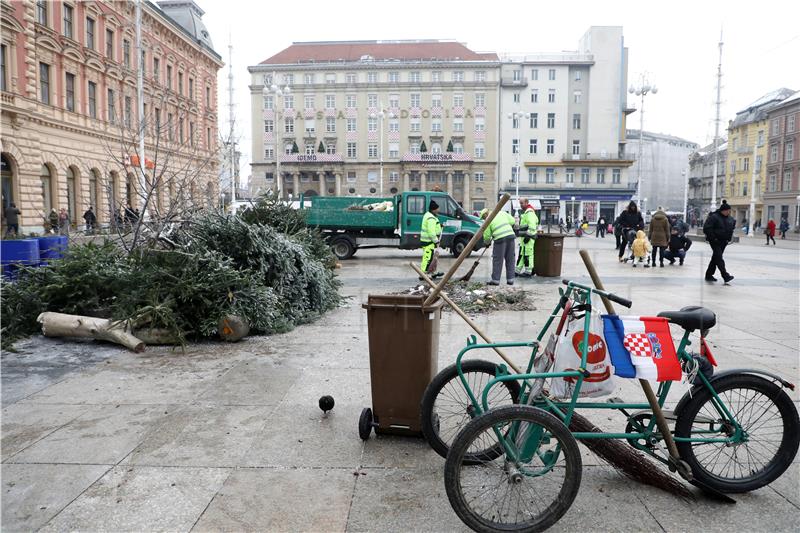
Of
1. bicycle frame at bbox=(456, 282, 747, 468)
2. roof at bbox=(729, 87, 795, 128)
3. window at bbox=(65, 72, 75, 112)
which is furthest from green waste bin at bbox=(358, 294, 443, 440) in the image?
roof at bbox=(729, 87, 795, 128)

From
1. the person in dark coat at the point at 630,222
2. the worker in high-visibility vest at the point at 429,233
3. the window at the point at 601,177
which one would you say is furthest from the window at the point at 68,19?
the window at the point at 601,177

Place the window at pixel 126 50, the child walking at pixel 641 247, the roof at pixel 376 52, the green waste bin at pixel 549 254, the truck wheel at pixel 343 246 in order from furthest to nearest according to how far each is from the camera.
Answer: the roof at pixel 376 52 < the window at pixel 126 50 < the truck wheel at pixel 343 246 < the child walking at pixel 641 247 < the green waste bin at pixel 549 254

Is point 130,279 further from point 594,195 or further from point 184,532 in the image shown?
point 594,195

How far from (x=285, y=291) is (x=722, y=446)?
6.23 meters

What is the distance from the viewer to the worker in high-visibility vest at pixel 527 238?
13758 millimetres

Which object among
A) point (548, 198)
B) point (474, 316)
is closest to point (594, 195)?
point (548, 198)

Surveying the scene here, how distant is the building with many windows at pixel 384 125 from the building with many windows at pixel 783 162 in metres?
31.4

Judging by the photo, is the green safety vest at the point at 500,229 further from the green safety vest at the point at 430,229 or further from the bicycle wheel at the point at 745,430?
the bicycle wheel at the point at 745,430

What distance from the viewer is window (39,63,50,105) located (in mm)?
30969

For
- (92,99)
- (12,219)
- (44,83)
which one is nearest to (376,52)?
(92,99)

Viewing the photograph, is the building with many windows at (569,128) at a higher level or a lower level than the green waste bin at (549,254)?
higher

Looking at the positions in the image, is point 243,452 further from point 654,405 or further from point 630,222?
point 630,222

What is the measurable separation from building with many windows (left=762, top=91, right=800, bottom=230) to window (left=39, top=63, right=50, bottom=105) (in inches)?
2556

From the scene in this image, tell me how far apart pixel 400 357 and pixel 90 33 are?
39089 mm
